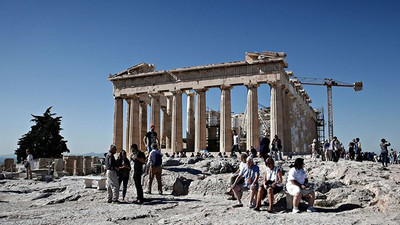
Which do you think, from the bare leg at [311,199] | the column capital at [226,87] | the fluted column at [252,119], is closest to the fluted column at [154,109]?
the column capital at [226,87]

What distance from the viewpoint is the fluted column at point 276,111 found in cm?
3081

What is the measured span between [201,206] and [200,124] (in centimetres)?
2338

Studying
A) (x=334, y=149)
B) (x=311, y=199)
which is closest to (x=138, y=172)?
(x=311, y=199)

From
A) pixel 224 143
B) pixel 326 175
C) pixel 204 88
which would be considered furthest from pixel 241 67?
pixel 326 175

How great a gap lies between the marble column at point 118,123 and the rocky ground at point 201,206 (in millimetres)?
23927

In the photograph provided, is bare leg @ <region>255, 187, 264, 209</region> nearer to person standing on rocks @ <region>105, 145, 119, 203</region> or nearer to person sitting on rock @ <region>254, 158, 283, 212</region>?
person sitting on rock @ <region>254, 158, 283, 212</region>

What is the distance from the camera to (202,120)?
1352 inches

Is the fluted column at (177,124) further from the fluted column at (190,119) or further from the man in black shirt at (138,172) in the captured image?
the man in black shirt at (138,172)

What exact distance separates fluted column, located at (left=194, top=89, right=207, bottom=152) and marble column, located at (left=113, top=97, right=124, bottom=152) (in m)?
9.30

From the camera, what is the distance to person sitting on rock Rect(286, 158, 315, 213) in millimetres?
9609

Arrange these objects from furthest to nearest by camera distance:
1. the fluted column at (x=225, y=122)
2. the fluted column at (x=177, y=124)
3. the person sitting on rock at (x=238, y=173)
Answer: the fluted column at (x=177, y=124) < the fluted column at (x=225, y=122) < the person sitting on rock at (x=238, y=173)

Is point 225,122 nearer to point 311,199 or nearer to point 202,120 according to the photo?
point 202,120

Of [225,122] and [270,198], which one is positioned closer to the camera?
[270,198]

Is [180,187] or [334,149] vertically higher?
[334,149]
